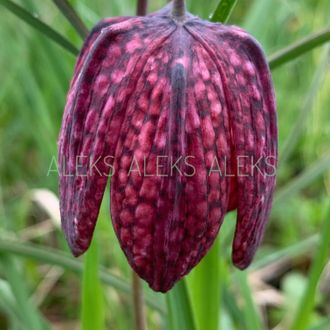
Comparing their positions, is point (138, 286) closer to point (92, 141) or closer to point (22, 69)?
point (92, 141)

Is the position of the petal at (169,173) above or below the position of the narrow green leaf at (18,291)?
above

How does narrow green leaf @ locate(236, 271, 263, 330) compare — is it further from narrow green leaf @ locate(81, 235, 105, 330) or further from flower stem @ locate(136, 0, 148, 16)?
flower stem @ locate(136, 0, 148, 16)

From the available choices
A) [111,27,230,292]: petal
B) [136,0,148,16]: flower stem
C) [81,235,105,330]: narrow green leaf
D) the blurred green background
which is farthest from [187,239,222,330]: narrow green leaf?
[136,0,148,16]: flower stem

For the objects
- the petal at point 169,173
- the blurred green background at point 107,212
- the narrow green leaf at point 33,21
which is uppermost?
the narrow green leaf at point 33,21

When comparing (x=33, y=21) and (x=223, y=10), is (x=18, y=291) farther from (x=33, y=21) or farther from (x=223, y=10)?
(x=223, y=10)

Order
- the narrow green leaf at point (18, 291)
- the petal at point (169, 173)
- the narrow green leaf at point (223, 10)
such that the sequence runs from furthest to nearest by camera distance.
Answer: the narrow green leaf at point (18, 291) → the narrow green leaf at point (223, 10) → the petal at point (169, 173)

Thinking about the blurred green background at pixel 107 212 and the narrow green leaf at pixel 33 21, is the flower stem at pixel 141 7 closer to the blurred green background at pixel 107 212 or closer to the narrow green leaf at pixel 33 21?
the narrow green leaf at pixel 33 21

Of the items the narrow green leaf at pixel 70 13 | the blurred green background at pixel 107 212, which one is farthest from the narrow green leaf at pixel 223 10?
the blurred green background at pixel 107 212

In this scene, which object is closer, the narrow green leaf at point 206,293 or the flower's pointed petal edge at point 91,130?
the flower's pointed petal edge at point 91,130
